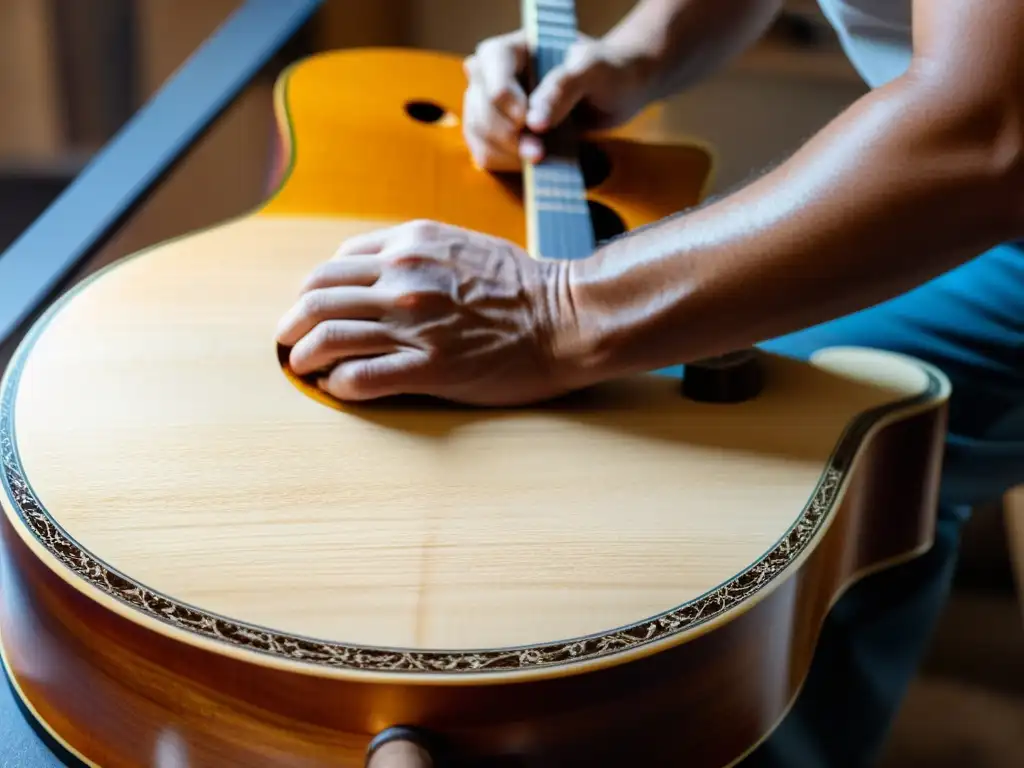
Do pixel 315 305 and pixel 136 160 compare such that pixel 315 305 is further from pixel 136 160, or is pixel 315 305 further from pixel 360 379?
pixel 136 160

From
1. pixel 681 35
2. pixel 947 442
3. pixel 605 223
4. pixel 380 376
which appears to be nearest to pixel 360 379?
pixel 380 376

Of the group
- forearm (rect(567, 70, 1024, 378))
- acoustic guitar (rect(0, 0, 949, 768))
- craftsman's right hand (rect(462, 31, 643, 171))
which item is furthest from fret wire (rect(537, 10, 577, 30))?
forearm (rect(567, 70, 1024, 378))

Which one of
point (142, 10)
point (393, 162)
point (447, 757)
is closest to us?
point (447, 757)

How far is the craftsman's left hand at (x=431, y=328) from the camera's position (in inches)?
23.2

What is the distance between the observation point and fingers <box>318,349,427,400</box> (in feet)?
1.91

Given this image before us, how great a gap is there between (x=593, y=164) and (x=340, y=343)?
1.41ft

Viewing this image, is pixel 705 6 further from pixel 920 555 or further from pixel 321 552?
pixel 321 552

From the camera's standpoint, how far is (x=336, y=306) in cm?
60

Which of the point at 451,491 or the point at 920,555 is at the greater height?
the point at 451,491

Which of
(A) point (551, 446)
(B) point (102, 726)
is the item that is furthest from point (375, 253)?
(B) point (102, 726)

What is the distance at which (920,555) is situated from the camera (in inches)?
28.9

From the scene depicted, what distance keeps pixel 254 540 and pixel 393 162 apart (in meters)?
0.49

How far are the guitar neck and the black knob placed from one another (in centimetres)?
13

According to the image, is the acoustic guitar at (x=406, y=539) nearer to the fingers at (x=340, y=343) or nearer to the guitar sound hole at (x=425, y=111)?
the fingers at (x=340, y=343)
